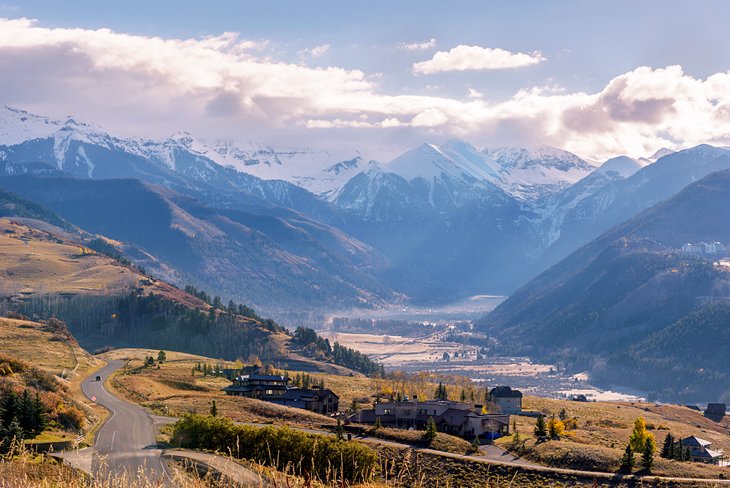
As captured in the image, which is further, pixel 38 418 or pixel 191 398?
pixel 191 398

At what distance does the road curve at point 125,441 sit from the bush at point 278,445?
436cm

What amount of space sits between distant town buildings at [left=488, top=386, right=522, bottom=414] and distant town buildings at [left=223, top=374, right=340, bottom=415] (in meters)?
37.7

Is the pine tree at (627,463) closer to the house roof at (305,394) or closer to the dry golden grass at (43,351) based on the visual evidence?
the house roof at (305,394)

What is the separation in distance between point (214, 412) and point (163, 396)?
36.3m

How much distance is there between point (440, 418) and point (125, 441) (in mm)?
47172

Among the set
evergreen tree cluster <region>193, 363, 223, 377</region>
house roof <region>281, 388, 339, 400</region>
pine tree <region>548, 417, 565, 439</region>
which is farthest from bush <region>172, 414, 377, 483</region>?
evergreen tree cluster <region>193, 363, 223, 377</region>

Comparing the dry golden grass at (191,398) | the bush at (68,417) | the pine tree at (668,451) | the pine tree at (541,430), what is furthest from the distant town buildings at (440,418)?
the bush at (68,417)

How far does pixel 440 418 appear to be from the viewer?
426 ft

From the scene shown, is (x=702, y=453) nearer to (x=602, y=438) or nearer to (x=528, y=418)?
(x=602, y=438)

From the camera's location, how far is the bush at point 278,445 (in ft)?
269

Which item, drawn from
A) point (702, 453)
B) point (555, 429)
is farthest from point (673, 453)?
point (555, 429)

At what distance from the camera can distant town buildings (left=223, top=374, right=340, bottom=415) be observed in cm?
14525

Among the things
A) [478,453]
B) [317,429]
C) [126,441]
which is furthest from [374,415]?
[126,441]

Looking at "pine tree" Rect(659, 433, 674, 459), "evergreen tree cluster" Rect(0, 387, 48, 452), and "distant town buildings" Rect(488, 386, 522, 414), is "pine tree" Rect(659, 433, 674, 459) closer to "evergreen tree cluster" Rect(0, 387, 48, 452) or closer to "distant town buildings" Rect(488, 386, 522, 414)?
"distant town buildings" Rect(488, 386, 522, 414)
